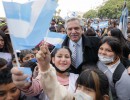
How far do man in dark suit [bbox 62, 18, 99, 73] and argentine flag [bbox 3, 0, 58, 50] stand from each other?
5.46 ft

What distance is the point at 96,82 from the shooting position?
2559 mm

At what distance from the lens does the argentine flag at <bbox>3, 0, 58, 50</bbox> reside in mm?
2023

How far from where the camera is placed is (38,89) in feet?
7.80

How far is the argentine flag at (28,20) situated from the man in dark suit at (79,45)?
1.66 metres

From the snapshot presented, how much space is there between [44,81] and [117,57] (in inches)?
57.1

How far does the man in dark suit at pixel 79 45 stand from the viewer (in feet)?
12.6

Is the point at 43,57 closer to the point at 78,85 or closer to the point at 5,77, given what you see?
the point at 5,77

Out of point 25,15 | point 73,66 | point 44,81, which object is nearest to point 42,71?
point 44,81

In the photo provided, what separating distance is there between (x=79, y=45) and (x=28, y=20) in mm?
1937

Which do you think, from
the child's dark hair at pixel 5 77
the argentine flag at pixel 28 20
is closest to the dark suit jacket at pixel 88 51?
the child's dark hair at pixel 5 77

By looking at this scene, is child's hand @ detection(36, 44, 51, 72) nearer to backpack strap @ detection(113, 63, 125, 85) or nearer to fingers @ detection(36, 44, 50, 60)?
fingers @ detection(36, 44, 50, 60)

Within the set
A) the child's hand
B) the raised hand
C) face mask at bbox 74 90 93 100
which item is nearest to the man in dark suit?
face mask at bbox 74 90 93 100

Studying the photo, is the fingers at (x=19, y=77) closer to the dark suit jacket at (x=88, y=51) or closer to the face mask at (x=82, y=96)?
the face mask at (x=82, y=96)

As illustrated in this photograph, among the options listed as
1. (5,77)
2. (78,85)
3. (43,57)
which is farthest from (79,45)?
(43,57)
